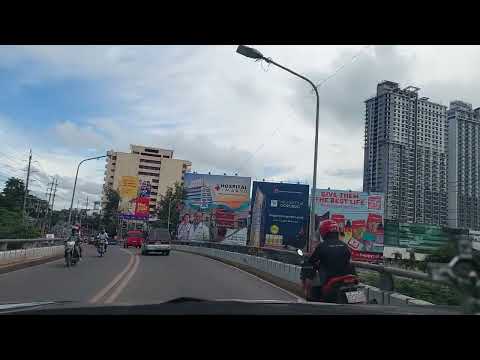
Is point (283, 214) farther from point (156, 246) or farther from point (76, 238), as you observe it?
point (76, 238)

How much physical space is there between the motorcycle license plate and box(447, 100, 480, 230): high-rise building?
104 inches

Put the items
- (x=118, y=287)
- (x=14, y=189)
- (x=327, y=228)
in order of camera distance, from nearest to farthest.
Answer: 1. (x=327, y=228)
2. (x=118, y=287)
3. (x=14, y=189)

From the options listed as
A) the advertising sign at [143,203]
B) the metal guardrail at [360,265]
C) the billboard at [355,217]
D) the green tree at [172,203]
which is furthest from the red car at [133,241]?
the billboard at [355,217]

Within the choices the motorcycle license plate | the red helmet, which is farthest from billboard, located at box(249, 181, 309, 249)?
the motorcycle license plate

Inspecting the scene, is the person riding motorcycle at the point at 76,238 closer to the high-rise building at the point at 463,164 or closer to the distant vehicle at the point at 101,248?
the distant vehicle at the point at 101,248

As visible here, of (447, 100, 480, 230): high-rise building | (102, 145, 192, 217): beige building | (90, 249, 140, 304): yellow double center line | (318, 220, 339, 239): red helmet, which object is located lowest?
(90, 249, 140, 304): yellow double center line

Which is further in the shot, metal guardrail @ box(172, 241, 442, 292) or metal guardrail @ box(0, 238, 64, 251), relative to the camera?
metal guardrail @ box(0, 238, 64, 251)

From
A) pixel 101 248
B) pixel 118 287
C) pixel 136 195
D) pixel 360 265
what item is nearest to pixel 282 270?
pixel 118 287

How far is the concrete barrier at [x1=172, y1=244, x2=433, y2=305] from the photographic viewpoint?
298 inches

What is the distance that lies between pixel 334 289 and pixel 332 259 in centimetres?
38

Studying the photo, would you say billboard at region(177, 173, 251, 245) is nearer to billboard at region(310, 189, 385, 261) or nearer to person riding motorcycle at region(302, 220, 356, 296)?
billboard at region(310, 189, 385, 261)

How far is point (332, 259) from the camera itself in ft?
20.2
